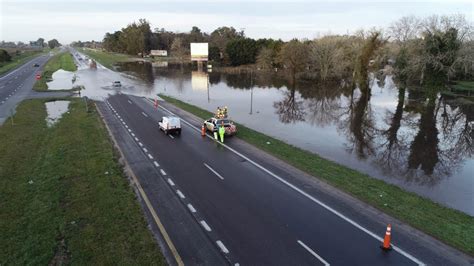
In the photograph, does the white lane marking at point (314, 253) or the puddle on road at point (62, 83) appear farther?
the puddle on road at point (62, 83)

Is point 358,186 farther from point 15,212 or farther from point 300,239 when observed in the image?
point 15,212

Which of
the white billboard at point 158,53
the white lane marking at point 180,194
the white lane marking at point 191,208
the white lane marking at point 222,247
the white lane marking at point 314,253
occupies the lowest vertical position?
the white lane marking at point 180,194

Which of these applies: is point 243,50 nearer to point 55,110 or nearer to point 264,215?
point 55,110

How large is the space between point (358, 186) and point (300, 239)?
6.94 meters

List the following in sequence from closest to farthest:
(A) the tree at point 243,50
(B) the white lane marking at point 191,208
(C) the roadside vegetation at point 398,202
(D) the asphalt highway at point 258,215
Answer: (D) the asphalt highway at point 258,215
(C) the roadside vegetation at point 398,202
(B) the white lane marking at point 191,208
(A) the tree at point 243,50

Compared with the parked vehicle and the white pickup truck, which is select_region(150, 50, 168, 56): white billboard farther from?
the parked vehicle

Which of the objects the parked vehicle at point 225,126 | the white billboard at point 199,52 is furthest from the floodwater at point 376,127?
the white billboard at point 199,52

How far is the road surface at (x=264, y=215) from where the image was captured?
1307cm

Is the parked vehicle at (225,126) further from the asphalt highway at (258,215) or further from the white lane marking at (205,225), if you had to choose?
the white lane marking at (205,225)

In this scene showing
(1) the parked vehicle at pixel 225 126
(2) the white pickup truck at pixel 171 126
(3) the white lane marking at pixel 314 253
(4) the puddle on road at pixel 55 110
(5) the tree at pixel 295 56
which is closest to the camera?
(3) the white lane marking at pixel 314 253

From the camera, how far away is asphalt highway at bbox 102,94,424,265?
13062mm

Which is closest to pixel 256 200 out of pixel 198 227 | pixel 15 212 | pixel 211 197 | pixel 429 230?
pixel 211 197

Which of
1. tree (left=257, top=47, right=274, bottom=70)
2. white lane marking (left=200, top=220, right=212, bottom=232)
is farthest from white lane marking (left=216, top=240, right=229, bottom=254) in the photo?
tree (left=257, top=47, right=274, bottom=70)

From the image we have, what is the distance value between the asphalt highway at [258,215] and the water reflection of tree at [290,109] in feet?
57.3
